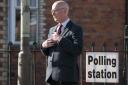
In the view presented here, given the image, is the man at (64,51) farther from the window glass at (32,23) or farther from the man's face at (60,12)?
the window glass at (32,23)

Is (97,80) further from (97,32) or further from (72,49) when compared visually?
(72,49)

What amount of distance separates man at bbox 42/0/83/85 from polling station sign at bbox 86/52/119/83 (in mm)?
3375

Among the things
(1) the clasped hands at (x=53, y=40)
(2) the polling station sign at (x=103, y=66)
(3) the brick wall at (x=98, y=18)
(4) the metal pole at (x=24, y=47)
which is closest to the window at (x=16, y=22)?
(3) the brick wall at (x=98, y=18)

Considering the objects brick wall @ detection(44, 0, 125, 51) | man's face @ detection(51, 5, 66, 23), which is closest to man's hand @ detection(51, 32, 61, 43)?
man's face @ detection(51, 5, 66, 23)

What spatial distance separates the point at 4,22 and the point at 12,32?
0.32 meters

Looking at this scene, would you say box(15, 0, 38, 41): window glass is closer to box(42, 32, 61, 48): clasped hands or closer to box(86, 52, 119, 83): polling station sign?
box(86, 52, 119, 83): polling station sign

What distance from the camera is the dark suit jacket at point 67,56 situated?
5863mm

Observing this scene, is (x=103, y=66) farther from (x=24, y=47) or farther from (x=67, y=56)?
(x=67, y=56)

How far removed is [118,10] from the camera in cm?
1158

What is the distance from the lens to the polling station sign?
934 cm

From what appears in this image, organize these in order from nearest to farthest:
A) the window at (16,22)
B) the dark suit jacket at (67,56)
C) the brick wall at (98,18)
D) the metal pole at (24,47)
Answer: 1. the dark suit jacket at (67,56)
2. the metal pole at (24,47)
3. the window at (16,22)
4. the brick wall at (98,18)

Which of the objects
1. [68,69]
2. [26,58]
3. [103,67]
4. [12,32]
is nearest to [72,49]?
[68,69]

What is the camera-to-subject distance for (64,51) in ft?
19.4

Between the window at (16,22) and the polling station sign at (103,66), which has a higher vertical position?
the window at (16,22)
